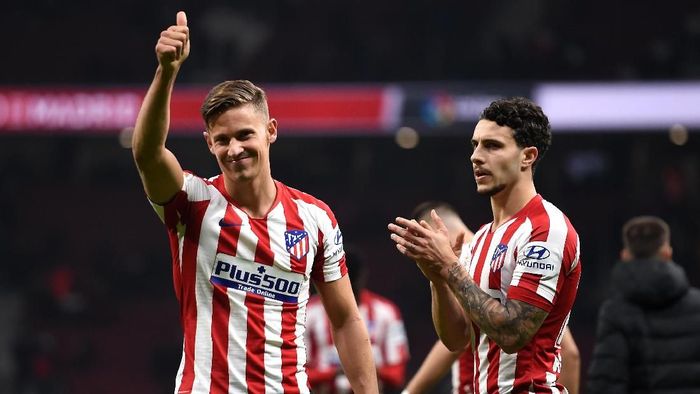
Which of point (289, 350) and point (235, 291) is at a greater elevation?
point (235, 291)

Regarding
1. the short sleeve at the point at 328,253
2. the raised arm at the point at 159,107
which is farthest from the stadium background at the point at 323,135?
the raised arm at the point at 159,107

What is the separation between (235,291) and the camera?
338 cm

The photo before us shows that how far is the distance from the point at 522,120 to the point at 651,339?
1.56m

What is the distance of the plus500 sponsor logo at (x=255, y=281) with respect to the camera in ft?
11.1

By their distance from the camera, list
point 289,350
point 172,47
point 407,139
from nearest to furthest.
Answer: point 172,47 → point 289,350 → point 407,139

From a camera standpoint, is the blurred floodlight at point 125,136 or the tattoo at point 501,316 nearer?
the tattoo at point 501,316

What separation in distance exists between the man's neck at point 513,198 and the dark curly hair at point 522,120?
137 mm

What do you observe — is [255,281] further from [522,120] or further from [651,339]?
[651,339]

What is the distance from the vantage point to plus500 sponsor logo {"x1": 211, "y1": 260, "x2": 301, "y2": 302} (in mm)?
3381

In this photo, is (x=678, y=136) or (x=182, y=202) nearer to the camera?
(x=182, y=202)

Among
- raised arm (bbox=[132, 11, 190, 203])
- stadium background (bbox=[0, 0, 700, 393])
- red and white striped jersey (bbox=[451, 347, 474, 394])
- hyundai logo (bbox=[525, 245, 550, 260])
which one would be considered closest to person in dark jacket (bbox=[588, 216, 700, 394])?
red and white striped jersey (bbox=[451, 347, 474, 394])

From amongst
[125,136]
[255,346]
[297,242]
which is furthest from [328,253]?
[125,136]

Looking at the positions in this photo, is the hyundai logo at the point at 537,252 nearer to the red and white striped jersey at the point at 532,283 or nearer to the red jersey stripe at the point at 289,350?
the red and white striped jersey at the point at 532,283

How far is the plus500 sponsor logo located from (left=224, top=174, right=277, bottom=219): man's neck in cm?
21
